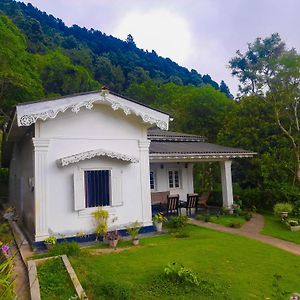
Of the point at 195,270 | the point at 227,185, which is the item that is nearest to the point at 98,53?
the point at 227,185

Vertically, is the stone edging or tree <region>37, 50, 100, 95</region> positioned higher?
tree <region>37, 50, 100, 95</region>

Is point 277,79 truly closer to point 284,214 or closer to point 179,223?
point 284,214

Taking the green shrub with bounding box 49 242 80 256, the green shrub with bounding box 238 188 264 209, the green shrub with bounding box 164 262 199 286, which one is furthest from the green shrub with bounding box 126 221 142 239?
the green shrub with bounding box 238 188 264 209

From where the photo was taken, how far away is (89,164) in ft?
35.5

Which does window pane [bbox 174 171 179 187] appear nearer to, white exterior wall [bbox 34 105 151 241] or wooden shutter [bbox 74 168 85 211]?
white exterior wall [bbox 34 105 151 241]

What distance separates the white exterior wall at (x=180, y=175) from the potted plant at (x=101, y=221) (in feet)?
25.2

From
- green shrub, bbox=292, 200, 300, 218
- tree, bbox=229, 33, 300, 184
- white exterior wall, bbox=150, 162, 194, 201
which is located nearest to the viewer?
green shrub, bbox=292, 200, 300, 218

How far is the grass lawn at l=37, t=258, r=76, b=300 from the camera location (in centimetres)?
607

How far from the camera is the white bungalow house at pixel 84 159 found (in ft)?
32.9

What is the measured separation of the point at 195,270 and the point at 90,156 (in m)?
4.91

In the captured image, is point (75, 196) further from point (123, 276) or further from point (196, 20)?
point (196, 20)

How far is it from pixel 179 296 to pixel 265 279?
7.81 feet

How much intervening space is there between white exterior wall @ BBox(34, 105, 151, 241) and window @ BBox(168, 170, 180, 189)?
7.15 metres

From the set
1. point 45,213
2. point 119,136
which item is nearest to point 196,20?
point 119,136
